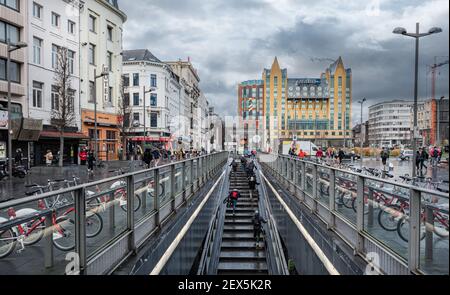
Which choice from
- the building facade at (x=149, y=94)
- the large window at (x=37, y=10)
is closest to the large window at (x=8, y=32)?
the large window at (x=37, y=10)

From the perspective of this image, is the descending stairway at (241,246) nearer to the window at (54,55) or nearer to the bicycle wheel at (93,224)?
the bicycle wheel at (93,224)

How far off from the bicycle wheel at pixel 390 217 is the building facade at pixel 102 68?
3172cm

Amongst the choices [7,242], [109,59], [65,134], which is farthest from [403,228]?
[109,59]

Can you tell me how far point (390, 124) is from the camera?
133500mm

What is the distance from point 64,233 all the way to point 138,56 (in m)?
63.1

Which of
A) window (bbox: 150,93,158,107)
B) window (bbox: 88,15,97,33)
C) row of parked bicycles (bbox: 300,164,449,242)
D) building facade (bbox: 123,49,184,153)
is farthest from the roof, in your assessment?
row of parked bicycles (bbox: 300,164,449,242)

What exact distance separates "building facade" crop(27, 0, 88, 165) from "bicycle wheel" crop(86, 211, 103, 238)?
2625cm

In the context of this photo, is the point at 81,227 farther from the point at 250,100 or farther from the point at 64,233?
the point at 250,100

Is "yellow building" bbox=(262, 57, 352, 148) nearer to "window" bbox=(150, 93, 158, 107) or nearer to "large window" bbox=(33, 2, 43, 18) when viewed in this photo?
"window" bbox=(150, 93, 158, 107)

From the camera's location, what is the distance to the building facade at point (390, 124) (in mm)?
126750

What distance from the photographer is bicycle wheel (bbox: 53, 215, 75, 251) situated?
13.1ft

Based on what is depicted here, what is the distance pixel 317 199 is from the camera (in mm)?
8820
